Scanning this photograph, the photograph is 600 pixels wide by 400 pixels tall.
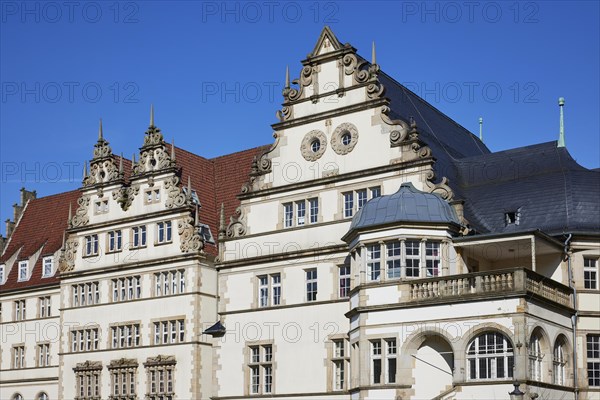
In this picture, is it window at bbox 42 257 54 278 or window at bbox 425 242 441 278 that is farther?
window at bbox 42 257 54 278

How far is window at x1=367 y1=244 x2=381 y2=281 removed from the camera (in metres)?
34.0

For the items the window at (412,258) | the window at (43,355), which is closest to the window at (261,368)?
the window at (412,258)

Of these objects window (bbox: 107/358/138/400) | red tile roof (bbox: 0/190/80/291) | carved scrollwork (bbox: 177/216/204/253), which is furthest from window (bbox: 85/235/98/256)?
carved scrollwork (bbox: 177/216/204/253)

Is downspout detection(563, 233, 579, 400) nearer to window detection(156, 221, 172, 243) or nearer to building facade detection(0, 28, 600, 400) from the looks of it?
building facade detection(0, 28, 600, 400)

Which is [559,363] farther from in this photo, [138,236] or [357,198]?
[138,236]

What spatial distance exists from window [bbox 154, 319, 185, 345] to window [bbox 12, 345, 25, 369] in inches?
468

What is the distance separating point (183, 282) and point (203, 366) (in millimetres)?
3629

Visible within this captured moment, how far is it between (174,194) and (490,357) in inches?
746

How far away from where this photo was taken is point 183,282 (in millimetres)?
44531

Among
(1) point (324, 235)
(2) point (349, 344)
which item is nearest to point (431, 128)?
(1) point (324, 235)

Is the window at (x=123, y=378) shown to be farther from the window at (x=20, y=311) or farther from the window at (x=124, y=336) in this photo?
the window at (x=20, y=311)

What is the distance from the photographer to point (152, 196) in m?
46.6

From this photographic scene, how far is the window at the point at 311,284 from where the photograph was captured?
39.8 m

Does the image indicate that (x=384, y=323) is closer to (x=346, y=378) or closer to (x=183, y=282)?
(x=346, y=378)
